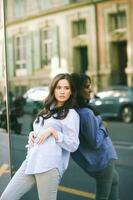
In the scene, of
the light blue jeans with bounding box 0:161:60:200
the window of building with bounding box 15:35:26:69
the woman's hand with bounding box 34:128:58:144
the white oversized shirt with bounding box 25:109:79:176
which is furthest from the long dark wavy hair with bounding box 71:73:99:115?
the window of building with bounding box 15:35:26:69

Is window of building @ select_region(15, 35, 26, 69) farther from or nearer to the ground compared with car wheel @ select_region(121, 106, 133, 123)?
farther from the ground

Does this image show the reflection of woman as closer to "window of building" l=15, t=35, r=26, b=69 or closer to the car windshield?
the car windshield

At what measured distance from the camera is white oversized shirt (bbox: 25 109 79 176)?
3.28 meters

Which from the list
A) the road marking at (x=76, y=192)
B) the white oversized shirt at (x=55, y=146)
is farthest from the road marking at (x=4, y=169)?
the white oversized shirt at (x=55, y=146)

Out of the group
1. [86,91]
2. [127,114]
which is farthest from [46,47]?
[86,91]

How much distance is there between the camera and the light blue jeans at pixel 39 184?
3308mm

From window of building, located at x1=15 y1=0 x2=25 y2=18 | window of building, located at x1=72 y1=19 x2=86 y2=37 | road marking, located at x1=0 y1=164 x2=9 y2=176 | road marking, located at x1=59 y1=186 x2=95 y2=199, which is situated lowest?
road marking, located at x1=59 y1=186 x2=95 y2=199

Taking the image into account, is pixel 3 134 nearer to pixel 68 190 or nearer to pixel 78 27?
pixel 68 190

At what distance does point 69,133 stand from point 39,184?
15.0 inches

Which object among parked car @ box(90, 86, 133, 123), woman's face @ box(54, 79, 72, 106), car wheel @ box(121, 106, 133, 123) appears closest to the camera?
woman's face @ box(54, 79, 72, 106)

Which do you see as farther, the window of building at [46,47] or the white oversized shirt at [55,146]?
the window of building at [46,47]

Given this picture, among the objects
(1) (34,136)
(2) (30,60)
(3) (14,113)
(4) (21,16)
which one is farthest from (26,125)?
(1) (34,136)

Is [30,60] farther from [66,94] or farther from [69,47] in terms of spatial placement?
[66,94]

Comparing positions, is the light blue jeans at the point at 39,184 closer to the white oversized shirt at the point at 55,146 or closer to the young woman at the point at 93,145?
the white oversized shirt at the point at 55,146
